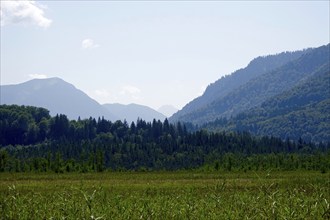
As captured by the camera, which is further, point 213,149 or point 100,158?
point 213,149

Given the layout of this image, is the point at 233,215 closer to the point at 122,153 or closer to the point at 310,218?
the point at 310,218

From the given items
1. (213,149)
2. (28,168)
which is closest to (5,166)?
(28,168)

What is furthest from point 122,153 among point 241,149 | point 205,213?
point 205,213

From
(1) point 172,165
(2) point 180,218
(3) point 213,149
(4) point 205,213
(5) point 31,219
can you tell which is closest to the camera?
(5) point 31,219

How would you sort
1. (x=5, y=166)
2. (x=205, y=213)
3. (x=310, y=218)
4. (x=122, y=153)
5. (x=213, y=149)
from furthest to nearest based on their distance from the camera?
(x=213, y=149), (x=122, y=153), (x=5, y=166), (x=205, y=213), (x=310, y=218)

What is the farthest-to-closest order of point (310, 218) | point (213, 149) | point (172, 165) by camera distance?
point (213, 149), point (172, 165), point (310, 218)

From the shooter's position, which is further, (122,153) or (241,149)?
(241,149)

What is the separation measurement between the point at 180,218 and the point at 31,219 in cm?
401

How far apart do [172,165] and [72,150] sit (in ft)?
141

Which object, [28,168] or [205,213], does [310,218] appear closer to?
[205,213]

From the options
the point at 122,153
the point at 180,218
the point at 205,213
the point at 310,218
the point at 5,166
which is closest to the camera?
the point at 310,218

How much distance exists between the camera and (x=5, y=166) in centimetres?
11675

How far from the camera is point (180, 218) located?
482 inches

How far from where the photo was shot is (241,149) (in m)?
198
